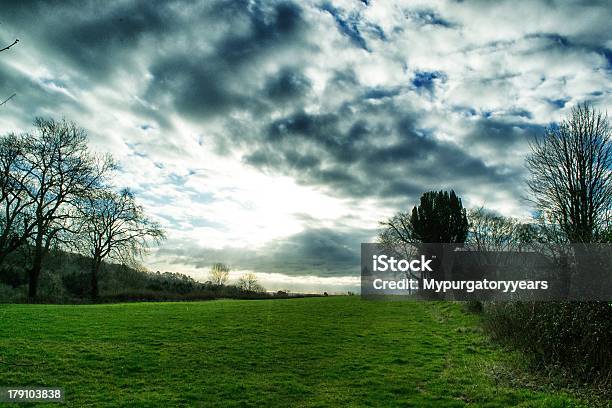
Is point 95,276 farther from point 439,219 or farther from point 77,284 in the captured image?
point 439,219

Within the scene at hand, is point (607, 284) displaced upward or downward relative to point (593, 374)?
upward

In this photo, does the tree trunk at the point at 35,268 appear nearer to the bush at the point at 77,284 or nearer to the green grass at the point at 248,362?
the bush at the point at 77,284

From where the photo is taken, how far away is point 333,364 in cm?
1684

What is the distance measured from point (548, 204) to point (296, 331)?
21.9 metres

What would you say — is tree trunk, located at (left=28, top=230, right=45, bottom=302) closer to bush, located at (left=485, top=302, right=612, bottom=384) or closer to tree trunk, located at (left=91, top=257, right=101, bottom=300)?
tree trunk, located at (left=91, top=257, right=101, bottom=300)

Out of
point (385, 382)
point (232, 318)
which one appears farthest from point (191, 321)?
point (385, 382)

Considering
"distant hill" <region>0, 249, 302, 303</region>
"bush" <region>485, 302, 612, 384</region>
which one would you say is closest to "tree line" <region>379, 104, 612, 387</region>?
"bush" <region>485, 302, 612, 384</region>

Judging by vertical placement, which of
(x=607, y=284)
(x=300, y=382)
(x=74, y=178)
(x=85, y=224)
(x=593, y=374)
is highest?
(x=74, y=178)

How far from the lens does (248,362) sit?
1662 centimetres

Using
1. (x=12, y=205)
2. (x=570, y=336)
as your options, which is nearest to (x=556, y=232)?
(x=570, y=336)

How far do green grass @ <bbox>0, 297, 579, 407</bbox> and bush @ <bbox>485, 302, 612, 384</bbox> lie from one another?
159cm

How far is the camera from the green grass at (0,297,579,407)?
1231 cm

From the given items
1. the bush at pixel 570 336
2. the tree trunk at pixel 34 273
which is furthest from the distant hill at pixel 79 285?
the bush at pixel 570 336

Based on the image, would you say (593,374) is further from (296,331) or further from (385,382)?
(296,331)
